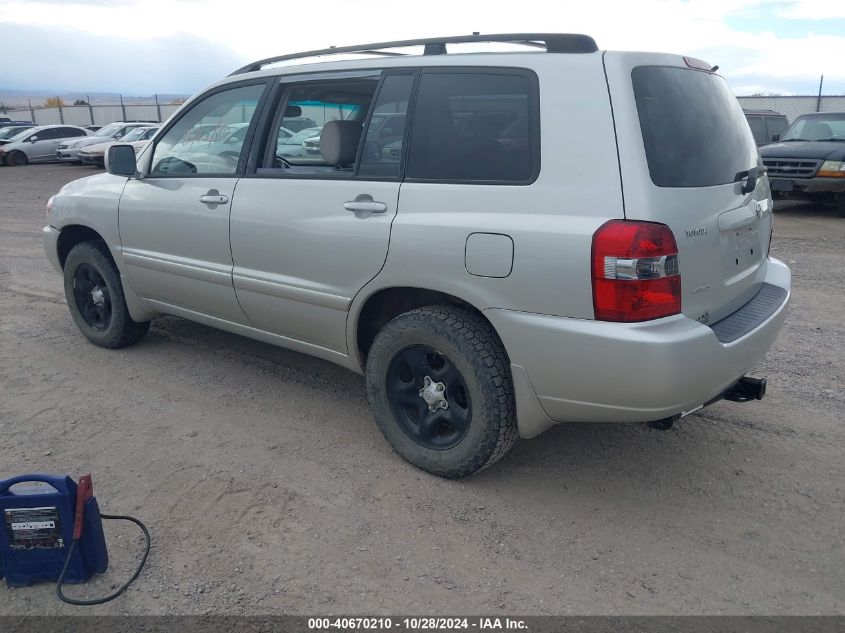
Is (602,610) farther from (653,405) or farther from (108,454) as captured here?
(108,454)

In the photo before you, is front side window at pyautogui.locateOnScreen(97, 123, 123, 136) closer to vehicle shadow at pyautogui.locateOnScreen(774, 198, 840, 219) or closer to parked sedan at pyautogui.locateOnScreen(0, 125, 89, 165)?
parked sedan at pyautogui.locateOnScreen(0, 125, 89, 165)

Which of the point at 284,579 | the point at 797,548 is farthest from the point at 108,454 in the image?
the point at 797,548

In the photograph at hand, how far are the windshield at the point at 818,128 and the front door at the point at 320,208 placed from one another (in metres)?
10.9

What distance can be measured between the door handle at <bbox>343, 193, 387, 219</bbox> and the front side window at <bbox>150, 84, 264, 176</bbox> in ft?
3.36

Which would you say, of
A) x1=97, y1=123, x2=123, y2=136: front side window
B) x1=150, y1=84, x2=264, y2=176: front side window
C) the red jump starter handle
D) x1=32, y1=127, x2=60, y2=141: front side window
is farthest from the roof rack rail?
x1=32, y1=127, x2=60, y2=141: front side window

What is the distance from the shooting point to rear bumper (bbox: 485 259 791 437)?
2752mm

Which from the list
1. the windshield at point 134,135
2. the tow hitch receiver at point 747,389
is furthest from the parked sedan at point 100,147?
the tow hitch receiver at point 747,389

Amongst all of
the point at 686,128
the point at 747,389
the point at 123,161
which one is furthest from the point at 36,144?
the point at 747,389

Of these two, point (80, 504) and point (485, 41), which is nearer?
point (80, 504)

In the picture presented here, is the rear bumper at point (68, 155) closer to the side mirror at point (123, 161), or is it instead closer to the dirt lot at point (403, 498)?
the dirt lot at point (403, 498)

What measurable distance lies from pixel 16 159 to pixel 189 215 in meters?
24.8

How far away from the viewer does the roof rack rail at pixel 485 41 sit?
3.06 m

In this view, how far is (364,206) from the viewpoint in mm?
3453

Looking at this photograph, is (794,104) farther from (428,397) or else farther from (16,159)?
(16,159)
